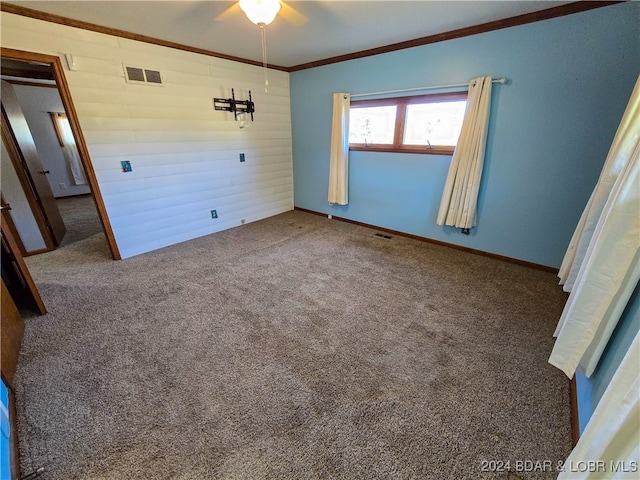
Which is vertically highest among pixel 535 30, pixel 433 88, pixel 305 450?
pixel 535 30

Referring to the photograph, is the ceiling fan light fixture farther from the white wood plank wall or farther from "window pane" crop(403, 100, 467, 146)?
"window pane" crop(403, 100, 467, 146)

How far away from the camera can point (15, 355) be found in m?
1.70

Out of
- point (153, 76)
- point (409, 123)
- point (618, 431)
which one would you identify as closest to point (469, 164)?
point (409, 123)

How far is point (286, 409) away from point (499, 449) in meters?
1.05

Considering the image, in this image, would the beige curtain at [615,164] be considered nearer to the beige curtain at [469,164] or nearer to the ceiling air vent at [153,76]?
the beige curtain at [469,164]

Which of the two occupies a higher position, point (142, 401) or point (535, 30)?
point (535, 30)

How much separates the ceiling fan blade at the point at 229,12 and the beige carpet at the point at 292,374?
94.6 inches

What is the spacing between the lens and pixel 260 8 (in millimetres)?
1820

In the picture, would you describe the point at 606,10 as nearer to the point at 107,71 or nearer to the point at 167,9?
the point at 167,9

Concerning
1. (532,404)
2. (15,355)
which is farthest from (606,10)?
(15,355)

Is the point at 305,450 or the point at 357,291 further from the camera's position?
the point at 357,291

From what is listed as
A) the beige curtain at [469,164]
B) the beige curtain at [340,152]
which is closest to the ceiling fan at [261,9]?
the beige curtain at [340,152]

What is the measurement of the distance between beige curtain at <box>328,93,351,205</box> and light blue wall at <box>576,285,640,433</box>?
3.29 meters

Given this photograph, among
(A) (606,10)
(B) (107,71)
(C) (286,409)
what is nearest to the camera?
(C) (286,409)
